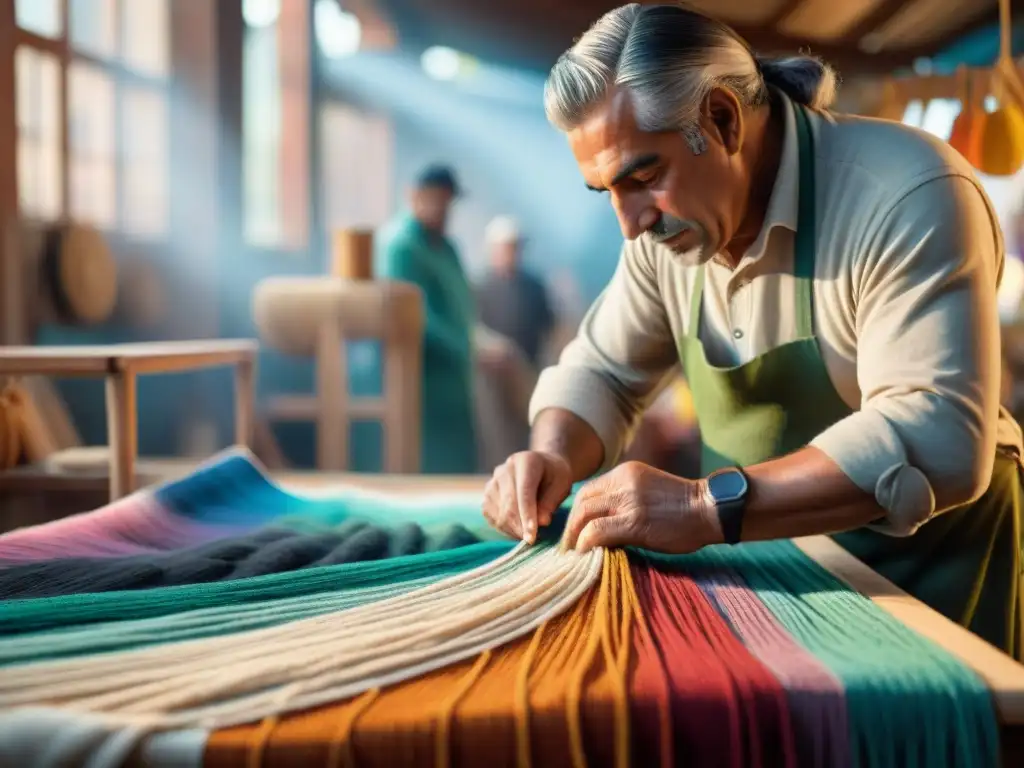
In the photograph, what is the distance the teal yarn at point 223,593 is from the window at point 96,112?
273cm

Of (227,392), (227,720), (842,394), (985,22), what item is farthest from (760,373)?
(985,22)

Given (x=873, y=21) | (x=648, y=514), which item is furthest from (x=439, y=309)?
(x=648, y=514)

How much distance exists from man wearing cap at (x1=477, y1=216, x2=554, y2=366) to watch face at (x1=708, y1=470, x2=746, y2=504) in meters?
4.84

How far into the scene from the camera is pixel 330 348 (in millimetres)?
3529

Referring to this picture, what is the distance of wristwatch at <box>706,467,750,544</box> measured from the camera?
957 millimetres

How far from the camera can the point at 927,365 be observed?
0.99 meters

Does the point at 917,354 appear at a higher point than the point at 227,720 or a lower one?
higher

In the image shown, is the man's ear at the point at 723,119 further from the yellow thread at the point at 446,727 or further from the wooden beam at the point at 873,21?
the wooden beam at the point at 873,21

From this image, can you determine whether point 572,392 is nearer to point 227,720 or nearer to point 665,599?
point 665,599

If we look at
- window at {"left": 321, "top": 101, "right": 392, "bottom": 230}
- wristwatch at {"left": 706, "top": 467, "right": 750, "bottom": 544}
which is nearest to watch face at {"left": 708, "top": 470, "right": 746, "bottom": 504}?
wristwatch at {"left": 706, "top": 467, "right": 750, "bottom": 544}

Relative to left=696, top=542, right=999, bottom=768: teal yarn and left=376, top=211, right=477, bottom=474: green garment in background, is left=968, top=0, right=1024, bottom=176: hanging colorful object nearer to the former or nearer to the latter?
left=696, top=542, right=999, bottom=768: teal yarn

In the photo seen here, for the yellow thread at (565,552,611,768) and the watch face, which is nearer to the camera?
the yellow thread at (565,552,611,768)

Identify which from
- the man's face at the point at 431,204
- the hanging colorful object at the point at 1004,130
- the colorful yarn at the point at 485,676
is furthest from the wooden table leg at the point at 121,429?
the man's face at the point at 431,204

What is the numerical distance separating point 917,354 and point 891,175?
0.24 metres
